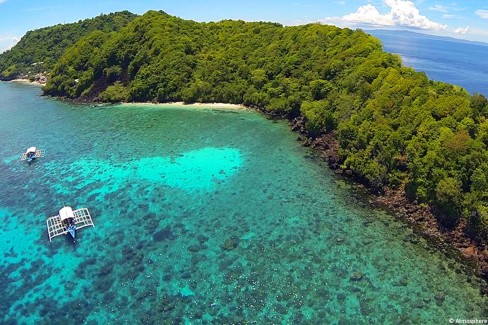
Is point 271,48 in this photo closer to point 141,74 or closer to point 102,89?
point 141,74

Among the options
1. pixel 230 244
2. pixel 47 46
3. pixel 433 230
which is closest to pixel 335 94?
pixel 433 230

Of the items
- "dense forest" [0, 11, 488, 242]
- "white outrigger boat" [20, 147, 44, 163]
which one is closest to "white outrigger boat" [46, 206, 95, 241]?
"white outrigger boat" [20, 147, 44, 163]

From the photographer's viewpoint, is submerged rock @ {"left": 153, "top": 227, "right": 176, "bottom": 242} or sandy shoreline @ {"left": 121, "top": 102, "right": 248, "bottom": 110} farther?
sandy shoreline @ {"left": 121, "top": 102, "right": 248, "bottom": 110}

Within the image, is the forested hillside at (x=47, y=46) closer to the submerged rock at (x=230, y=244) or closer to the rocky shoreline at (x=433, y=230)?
the submerged rock at (x=230, y=244)

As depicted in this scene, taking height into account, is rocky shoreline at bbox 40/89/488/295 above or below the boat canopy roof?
below

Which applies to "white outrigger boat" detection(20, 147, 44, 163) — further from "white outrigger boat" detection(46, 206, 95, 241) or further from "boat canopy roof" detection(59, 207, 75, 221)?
"boat canopy roof" detection(59, 207, 75, 221)

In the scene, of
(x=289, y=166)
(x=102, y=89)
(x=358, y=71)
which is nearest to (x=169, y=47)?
(x=102, y=89)

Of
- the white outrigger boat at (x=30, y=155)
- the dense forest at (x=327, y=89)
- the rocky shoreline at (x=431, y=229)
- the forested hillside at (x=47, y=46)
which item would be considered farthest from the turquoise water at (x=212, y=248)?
the forested hillside at (x=47, y=46)
